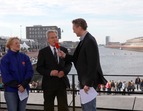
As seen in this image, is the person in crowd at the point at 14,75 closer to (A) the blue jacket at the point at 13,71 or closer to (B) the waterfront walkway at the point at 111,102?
(A) the blue jacket at the point at 13,71

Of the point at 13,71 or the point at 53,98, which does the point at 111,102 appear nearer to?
the point at 53,98

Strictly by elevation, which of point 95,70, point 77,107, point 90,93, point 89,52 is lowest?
point 77,107

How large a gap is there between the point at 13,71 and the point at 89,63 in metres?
1.34

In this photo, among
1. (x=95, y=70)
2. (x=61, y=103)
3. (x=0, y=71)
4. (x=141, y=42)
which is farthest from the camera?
(x=141, y=42)

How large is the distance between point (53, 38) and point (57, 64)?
44 cm

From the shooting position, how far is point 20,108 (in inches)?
164

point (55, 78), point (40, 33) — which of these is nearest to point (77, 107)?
point (55, 78)

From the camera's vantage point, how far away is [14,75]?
4043 millimetres

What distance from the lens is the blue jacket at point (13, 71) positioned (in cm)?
400

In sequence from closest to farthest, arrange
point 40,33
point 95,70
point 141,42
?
point 95,70 → point 40,33 → point 141,42

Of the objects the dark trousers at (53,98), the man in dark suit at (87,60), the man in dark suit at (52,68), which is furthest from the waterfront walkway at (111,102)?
the man in dark suit at (87,60)

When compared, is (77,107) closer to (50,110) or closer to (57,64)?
(50,110)

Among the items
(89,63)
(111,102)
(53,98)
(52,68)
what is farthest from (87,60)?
(111,102)

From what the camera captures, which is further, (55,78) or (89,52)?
(55,78)
